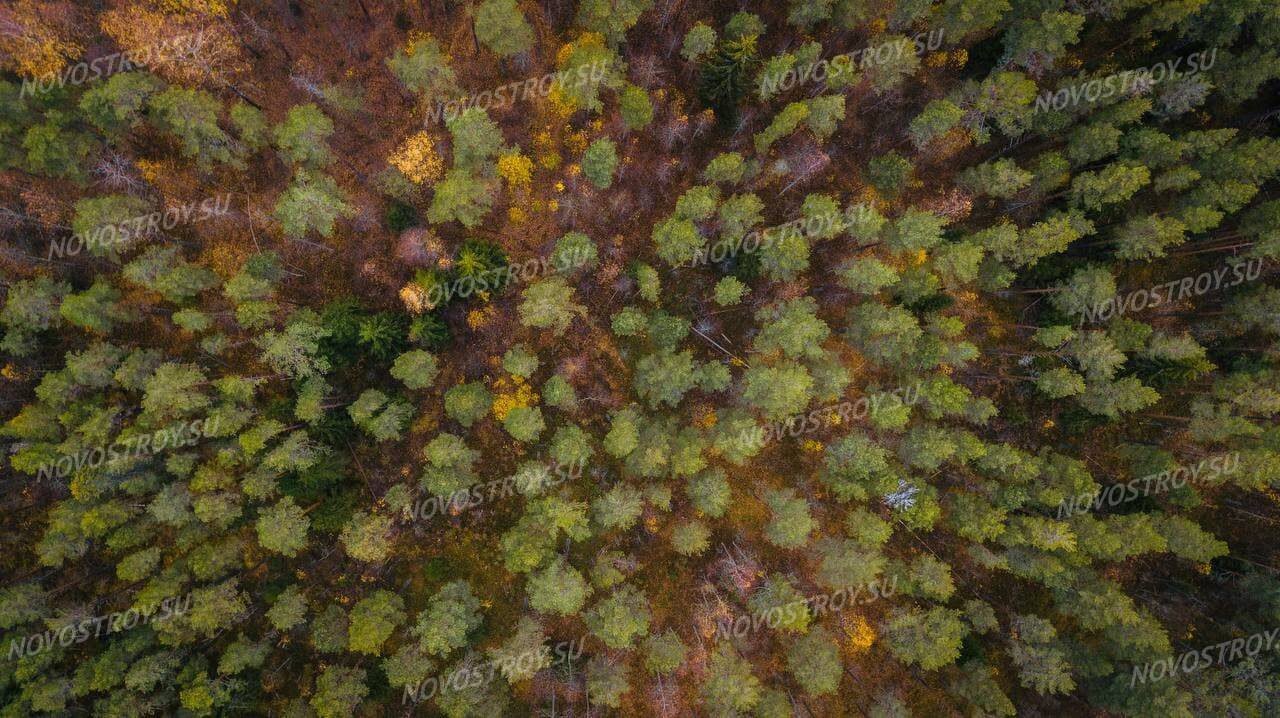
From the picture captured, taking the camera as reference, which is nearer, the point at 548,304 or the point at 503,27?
the point at 503,27

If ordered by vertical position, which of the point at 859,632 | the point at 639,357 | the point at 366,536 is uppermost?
the point at 639,357

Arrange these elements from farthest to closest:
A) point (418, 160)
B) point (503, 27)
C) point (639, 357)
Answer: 1. point (639, 357)
2. point (418, 160)
3. point (503, 27)

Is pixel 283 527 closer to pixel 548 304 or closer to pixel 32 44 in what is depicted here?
pixel 548 304

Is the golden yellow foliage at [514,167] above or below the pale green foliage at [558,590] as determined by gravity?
above

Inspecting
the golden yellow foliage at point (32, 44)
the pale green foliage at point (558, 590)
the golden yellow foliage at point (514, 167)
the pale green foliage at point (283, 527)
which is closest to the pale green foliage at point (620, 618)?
the pale green foliage at point (558, 590)

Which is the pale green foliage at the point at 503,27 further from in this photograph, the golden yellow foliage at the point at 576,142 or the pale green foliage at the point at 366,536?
the pale green foliage at the point at 366,536

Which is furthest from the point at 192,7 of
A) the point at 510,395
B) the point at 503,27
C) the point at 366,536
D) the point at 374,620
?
the point at 374,620

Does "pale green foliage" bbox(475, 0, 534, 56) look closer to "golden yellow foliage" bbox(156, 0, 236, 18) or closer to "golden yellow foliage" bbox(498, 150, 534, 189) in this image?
"golden yellow foliage" bbox(498, 150, 534, 189)

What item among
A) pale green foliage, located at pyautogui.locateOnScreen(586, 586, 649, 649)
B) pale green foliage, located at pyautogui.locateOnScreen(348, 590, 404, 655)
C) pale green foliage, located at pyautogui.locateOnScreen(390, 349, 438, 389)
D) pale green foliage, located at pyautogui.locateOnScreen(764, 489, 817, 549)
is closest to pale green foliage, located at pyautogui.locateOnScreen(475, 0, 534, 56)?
pale green foliage, located at pyautogui.locateOnScreen(390, 349, 438, 389)

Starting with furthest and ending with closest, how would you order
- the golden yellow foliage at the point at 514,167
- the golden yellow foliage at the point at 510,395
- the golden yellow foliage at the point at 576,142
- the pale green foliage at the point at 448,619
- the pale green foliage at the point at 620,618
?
1. the golden yellow foliage at the point at 576,142
2. the golden yellow foliage at the point at 510,395
3. the golden yellow foliage at the point at 514,167
4. the pale green foliage at the point at 620,618
5. the pale green foliage at the point at 448,619
